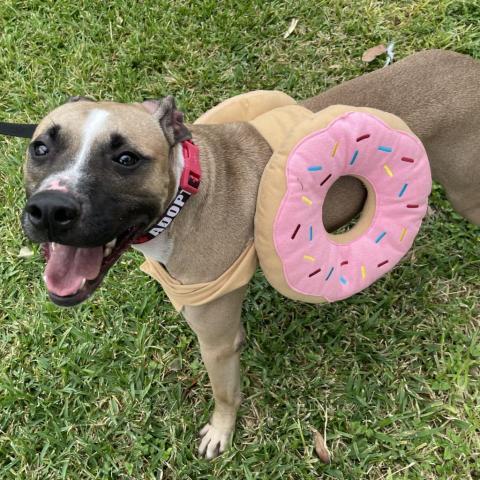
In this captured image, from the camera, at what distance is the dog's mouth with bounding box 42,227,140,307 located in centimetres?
223

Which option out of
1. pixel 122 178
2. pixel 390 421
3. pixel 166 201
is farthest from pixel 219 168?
pixel 390 421

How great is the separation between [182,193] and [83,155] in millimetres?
487

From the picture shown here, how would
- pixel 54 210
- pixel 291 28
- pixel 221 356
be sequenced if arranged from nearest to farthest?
pixel 54 210 → pixel 221 356 → pixel 291 28

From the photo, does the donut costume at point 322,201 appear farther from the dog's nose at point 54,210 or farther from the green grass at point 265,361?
the green grass at point 265,361

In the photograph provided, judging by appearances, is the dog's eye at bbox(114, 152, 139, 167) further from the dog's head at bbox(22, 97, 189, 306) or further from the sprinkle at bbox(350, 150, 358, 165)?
the sprinkle at bbox(350, 150, 358, 165)

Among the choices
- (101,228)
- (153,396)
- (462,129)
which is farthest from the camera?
(153,396)

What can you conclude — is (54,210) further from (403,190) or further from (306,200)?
(403,190)

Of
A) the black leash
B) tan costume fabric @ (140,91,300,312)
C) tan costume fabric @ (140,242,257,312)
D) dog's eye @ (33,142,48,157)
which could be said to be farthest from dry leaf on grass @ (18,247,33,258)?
dog's eye @ (33,142,48,157)

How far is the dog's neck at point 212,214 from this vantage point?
2518 mm

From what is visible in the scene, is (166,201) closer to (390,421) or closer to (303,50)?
(390,421)

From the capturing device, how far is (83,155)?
217 cm

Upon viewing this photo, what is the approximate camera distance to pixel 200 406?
11.1ft

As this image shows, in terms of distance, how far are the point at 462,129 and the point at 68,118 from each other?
2126 millimetres

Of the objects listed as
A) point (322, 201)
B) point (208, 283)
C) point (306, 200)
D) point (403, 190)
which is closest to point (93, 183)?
point (208, 283)
